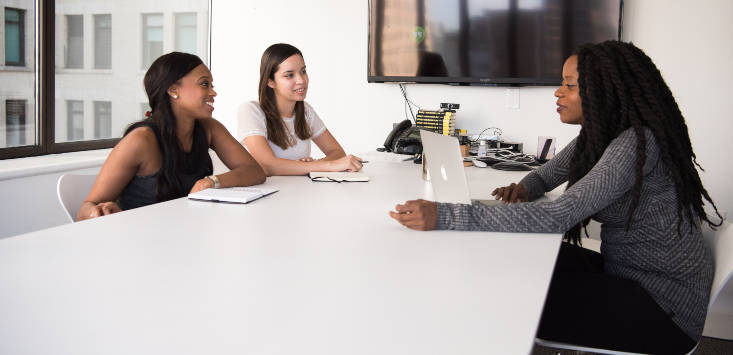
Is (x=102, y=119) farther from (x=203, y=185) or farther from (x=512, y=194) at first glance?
(x=512, y=194)

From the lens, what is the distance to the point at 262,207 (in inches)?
60.8

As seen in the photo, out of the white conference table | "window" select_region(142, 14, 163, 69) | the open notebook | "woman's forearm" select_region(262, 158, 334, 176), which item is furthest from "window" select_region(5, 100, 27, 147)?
the white conference table

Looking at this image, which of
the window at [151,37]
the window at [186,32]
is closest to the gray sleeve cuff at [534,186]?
the window at [151,37]

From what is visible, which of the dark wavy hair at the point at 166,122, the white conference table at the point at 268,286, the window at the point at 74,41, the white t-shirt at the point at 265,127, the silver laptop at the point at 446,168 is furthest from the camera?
the window at the point at 74,41

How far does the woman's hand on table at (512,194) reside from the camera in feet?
5.62

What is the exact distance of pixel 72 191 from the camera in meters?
1.74

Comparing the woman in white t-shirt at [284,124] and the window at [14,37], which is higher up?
the window at [14,37]

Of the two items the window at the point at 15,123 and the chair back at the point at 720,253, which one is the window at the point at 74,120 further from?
the chair back at the point at 720,253

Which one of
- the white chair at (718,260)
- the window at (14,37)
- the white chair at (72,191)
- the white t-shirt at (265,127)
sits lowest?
the white chair at (718,260)

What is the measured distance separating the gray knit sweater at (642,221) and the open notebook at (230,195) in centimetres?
62

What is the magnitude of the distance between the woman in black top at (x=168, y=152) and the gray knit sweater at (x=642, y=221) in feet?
3.20

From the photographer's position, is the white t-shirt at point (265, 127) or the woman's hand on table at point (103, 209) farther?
the white t-shirt at point (265, 127)

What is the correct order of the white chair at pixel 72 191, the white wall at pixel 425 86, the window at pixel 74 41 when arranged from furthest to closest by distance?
the window at pixel 74 41
the white wall at pixel 425 86
the white chair at pixel 72 191

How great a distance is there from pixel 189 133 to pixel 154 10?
247 centimetres
